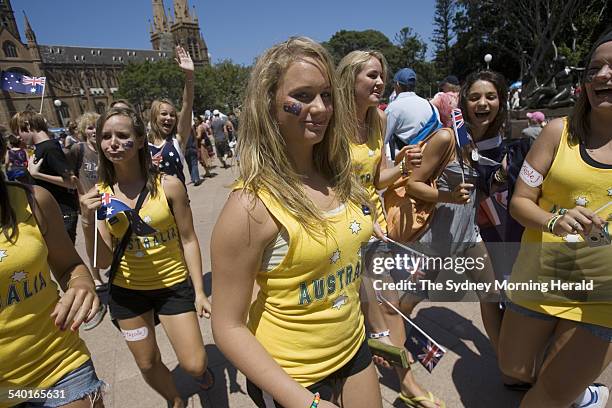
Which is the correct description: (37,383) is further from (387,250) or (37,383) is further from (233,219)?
(387,250)

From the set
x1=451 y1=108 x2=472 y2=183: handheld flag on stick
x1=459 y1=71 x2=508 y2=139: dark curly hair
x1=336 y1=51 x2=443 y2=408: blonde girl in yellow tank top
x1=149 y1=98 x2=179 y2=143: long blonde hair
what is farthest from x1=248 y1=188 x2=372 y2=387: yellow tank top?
x1=149 y1=98 x2=179 y2=143: long blonde hair

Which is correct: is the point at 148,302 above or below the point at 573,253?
below

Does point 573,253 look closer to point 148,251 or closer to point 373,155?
point 373,155

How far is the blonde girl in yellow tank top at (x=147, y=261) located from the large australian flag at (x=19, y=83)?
4.63 meters

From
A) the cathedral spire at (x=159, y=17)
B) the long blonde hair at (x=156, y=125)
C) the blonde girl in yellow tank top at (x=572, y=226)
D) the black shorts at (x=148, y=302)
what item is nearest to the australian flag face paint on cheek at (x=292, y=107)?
the blonde girl in yellow tank top at (x=572, y=226)

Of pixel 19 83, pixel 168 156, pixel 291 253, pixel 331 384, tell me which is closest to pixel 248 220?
pixel 291 253

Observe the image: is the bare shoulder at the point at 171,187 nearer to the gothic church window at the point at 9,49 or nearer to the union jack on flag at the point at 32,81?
the union jack on flag at the point at 32,81

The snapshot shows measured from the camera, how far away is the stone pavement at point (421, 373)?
258 cm

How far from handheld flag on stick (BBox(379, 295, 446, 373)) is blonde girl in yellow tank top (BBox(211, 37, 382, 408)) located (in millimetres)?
801

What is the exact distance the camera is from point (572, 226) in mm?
1483

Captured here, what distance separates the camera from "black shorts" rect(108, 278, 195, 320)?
235 cm

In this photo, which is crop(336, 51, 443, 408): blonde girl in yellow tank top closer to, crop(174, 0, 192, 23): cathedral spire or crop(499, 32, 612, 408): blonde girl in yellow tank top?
crop(499, 32, 612, 408): blonde girl in yellow tank top

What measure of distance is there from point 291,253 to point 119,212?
1.47 meters

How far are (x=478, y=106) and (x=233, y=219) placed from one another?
2.19 meters
